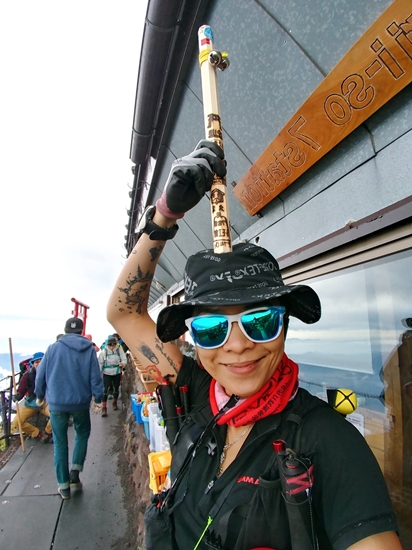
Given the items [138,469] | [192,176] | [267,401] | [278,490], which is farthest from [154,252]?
[138,469]

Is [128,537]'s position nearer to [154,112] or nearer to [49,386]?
[49,386]

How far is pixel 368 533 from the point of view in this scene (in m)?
0.90

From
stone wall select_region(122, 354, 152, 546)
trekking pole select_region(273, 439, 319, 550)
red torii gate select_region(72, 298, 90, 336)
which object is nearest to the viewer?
trekking pole select_region(273, 439, 319, 550)

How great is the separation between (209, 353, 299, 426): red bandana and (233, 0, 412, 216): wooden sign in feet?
6.32

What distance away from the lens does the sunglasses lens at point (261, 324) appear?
133cm

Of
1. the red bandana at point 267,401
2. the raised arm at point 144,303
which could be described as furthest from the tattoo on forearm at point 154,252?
the red bandana at point 267,401

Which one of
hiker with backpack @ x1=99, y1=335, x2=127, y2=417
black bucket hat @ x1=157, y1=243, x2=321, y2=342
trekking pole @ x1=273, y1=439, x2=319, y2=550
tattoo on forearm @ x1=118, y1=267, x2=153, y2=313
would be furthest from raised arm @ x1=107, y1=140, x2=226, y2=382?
hiker with backpack @ x1=99, y1=335, x2=127, y2=417

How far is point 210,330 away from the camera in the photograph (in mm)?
1395

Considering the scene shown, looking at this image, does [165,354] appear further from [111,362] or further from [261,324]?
[111,362]

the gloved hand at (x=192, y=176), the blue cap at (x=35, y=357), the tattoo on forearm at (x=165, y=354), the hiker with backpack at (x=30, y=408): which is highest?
the gloved hand at (x=192, y=176)

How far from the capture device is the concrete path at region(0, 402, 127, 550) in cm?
359

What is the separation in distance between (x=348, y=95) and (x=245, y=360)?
209 cm

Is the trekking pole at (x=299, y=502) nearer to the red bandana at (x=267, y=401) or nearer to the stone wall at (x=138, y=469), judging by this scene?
the red bandana at (x=267, y=401)

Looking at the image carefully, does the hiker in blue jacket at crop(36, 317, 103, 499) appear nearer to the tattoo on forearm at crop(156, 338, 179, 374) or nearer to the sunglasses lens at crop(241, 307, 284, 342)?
the tattoo on forearm at crop(156, 338, 179, 374)
